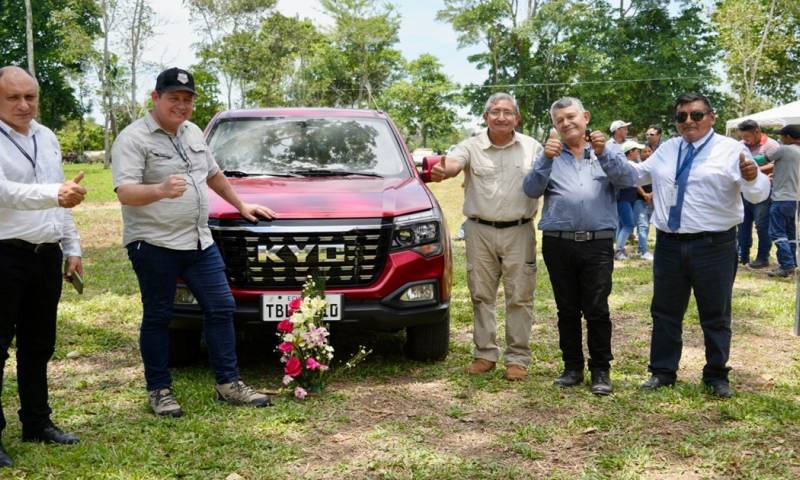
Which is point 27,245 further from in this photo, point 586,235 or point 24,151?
point 586,235

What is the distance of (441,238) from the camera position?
4906mm

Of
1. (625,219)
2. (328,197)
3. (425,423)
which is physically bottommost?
(425,423)

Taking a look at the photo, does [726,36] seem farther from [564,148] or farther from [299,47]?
[564,148]

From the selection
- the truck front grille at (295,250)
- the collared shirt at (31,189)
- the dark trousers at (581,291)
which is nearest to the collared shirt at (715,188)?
the dark trousers at (581,291)

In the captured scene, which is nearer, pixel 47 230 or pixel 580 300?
pixel 47 230

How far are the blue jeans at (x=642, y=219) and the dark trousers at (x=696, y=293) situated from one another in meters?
6.59

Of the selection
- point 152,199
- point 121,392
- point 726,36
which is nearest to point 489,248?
point 152,199

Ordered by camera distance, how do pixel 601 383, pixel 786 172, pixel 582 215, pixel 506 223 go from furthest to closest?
pixel 786 172 → pixel 506 223 → pixel 601 383 → pixel 582 215

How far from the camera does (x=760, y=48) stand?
112 ft

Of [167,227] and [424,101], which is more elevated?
[424,101]

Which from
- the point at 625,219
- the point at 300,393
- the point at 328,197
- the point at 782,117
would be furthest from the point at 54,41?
the point at 300,393

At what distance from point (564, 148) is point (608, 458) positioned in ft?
6.38

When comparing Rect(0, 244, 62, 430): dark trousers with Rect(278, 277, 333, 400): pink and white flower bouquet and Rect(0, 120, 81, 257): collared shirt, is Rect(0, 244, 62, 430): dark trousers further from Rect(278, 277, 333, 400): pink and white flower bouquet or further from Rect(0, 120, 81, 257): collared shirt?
Rect(278, 277, 333, 400): pink and white flower bouquet

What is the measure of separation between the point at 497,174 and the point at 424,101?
50577mm
